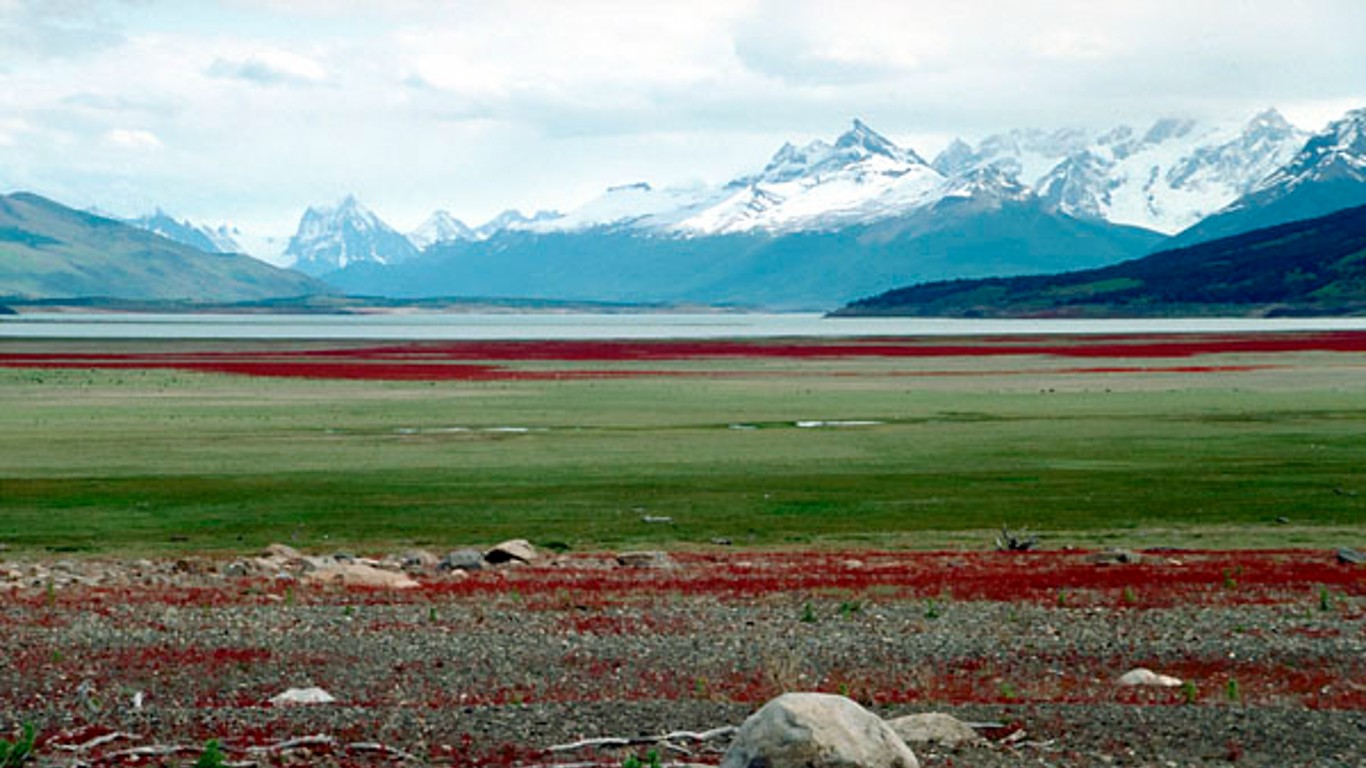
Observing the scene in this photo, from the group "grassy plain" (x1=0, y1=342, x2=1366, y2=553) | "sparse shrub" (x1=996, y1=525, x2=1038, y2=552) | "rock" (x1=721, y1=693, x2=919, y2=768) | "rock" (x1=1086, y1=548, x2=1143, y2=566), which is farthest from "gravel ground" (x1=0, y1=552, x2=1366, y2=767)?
"grassy plain" (x1=0, y1=342, x2=1366, y2=553)

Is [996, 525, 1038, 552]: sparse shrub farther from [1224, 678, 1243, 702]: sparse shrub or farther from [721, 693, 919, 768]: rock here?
[721, 693, 919, 768]: rock

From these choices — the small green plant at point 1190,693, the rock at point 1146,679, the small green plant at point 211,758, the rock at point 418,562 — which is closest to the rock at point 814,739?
the small green plant at point 211,758

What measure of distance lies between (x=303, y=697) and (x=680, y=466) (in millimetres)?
33758

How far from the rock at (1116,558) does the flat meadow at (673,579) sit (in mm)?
155

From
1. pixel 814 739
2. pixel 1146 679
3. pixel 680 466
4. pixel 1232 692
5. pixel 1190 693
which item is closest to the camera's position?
pixel 814 739

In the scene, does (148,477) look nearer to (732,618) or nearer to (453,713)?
(732,618)

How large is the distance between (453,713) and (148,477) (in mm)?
34403

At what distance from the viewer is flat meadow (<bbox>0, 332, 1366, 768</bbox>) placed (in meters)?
19.6

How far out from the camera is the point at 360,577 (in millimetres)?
31766

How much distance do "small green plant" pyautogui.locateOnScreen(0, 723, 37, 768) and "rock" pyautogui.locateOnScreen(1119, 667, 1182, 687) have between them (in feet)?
45.4

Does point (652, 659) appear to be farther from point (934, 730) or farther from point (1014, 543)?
point (1014, 543)

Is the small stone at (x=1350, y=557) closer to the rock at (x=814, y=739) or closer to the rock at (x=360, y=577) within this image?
the rock at (x=360, y=577)

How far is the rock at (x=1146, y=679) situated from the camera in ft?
72.5

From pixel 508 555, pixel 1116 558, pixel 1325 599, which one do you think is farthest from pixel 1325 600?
pixel 508 555
